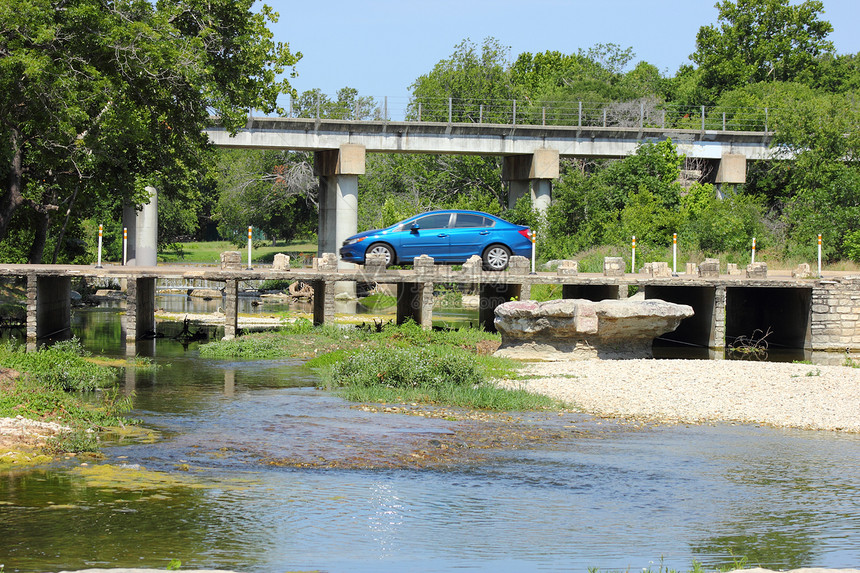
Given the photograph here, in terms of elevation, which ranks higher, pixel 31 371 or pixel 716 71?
pixel 716 71

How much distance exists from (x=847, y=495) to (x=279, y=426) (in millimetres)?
7915

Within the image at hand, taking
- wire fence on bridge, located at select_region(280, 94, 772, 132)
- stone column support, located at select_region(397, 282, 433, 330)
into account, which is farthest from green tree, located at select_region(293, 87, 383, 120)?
stone column support, located at select_region(397, 282, 433, 330)

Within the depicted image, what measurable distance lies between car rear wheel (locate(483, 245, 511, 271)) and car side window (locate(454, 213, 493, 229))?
686mm

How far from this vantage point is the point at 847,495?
1138 centimetres

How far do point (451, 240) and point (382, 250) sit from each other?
6.28 feet

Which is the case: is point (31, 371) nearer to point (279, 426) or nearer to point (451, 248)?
point (279, 426)

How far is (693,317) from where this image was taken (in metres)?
30.3

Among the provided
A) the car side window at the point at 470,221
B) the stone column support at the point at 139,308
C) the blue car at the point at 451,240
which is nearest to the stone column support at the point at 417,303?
the blue car at the point at 451,240

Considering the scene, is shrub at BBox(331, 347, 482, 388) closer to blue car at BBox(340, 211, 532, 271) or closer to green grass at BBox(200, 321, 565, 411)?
green grass at BBox(200, 321, 565, 411)

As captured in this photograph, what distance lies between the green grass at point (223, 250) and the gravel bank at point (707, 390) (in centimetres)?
4352

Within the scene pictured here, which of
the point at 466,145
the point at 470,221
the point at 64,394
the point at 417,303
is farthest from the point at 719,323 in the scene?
the point at 64,394

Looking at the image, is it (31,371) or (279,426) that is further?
(31,371)

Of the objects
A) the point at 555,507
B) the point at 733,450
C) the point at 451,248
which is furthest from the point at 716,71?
the point at 555,507

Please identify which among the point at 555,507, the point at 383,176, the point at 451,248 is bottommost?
the point at 555,507
